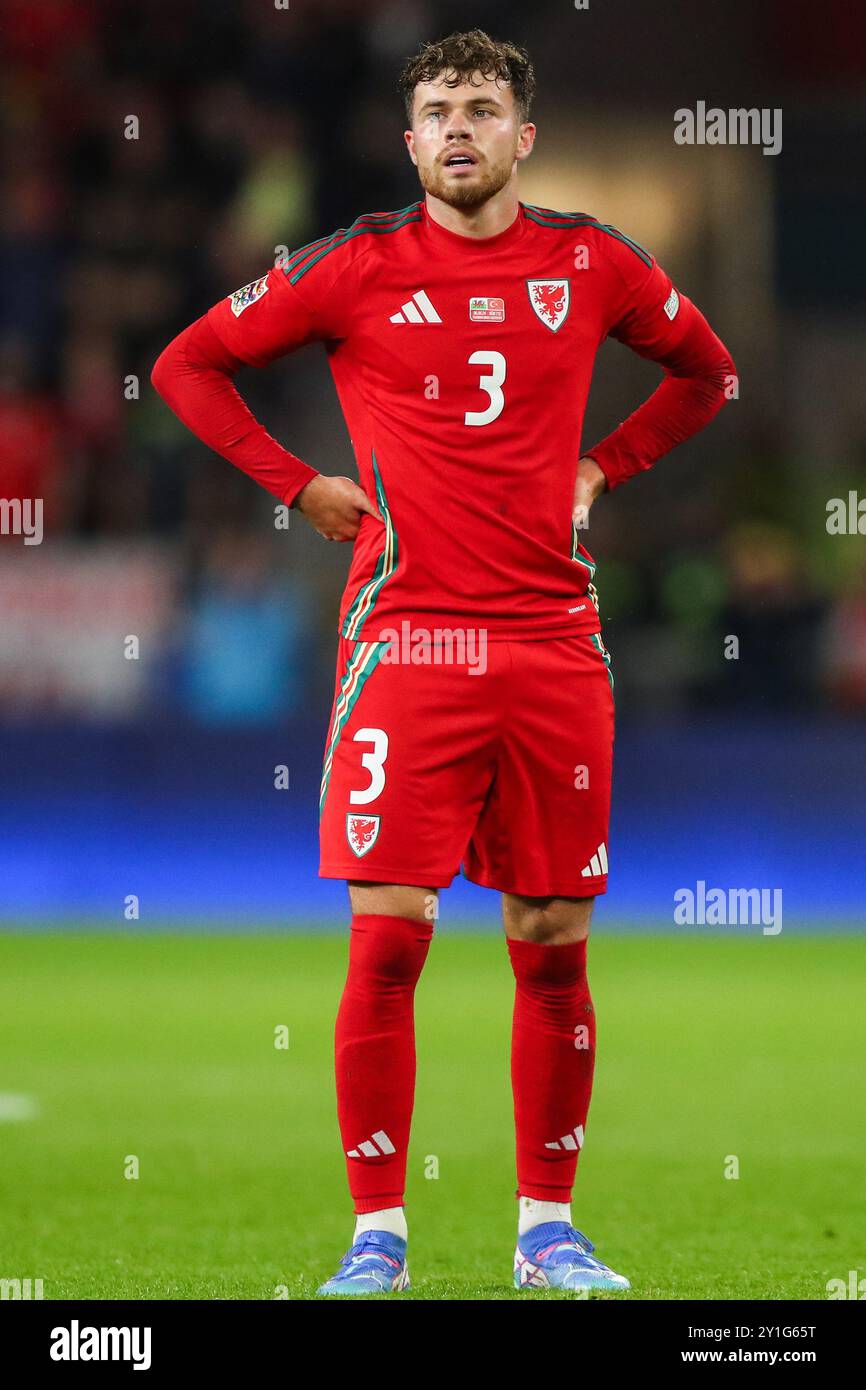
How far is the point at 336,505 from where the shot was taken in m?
4.52

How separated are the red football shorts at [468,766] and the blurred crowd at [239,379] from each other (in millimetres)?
6715

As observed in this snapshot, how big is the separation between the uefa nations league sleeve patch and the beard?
1.25 feet

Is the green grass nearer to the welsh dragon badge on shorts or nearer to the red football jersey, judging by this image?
the welsh dragon badge on shorts

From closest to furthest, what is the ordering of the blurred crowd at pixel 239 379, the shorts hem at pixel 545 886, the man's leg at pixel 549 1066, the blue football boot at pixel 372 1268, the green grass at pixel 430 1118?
the blue football boot at pixel 372 1268 → the shorts hem at pixel 545 886 → the man's leg at pixel 549 1066 → the green grass at pixel 430 1118 → the blurred crowd at pixel 239 379

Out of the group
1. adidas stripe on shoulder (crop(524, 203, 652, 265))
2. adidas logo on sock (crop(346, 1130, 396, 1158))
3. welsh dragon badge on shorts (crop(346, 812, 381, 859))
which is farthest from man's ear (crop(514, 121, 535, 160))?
adidas logo on sock (crop(346, 1130, 396, 1158))

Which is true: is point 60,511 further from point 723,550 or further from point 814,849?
point 814,849

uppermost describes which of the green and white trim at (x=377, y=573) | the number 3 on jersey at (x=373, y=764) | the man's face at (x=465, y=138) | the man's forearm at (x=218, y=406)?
the man's face at (x=465, y=138)

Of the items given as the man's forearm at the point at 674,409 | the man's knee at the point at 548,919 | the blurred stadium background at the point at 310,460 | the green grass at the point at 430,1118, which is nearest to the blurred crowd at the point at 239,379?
the blurred stadium background at the point at 310,460

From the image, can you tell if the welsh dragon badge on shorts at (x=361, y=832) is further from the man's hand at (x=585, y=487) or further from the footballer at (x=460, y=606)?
the man's hand at (x=585, y=487)

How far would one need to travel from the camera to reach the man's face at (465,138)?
14.2 feet

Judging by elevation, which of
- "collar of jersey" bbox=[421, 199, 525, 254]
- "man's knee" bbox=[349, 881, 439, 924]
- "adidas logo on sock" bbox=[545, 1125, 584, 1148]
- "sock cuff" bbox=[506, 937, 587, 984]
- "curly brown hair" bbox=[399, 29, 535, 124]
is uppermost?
"curly brown hair" bbox=[399, 29, 535, 124]

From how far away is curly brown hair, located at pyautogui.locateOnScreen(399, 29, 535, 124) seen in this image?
4344 millimetres
